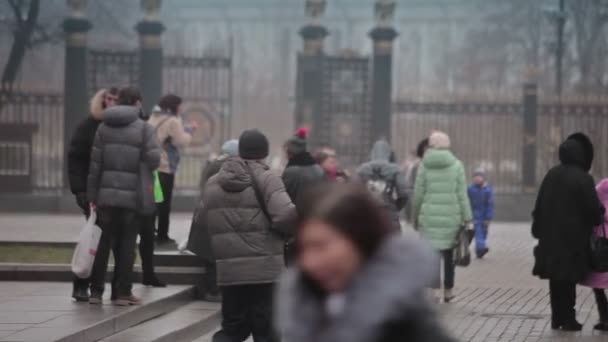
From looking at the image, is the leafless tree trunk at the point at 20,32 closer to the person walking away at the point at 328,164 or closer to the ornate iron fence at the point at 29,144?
the ornate iron fence at the point at 29,144

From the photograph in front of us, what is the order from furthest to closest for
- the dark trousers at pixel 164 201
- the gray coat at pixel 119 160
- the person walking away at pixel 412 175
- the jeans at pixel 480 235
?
the jeans at pixel 480 235
the person walking away at pixel 412 175
the dark trousers at pixel 164 201
the gray coat at pixel 119 160

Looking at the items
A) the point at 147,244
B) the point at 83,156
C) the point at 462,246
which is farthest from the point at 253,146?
the point at 462,246

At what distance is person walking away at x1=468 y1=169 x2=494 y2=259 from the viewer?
18.4 meters

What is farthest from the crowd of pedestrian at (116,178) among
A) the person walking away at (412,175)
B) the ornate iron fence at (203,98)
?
the ornate iron fence at (203,98)

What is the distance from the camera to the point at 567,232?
36.6 ft

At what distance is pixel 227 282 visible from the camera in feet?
28.0

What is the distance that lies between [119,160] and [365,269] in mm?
6958

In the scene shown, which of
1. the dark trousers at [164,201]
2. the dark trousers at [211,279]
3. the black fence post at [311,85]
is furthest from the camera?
the black fence post at [311,85]

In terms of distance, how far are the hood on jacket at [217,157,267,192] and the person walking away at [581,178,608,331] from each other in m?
3.55

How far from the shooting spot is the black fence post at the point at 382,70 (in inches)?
1145

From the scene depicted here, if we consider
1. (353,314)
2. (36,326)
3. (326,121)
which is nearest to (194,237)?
(36,326)

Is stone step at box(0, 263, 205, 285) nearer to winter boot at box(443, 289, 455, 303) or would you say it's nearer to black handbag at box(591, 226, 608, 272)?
winter boot at box(443, 289, 455, 303)

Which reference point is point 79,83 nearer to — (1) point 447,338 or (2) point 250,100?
(1) point 447,338

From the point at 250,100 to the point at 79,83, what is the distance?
33.4 m
